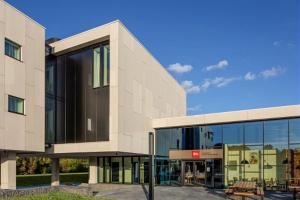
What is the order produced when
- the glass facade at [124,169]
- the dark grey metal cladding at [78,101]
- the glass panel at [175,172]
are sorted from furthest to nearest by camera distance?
the glass facade at [124,169] → the glass panel at [175,172] → the dark grey metal cladding at [78,101]

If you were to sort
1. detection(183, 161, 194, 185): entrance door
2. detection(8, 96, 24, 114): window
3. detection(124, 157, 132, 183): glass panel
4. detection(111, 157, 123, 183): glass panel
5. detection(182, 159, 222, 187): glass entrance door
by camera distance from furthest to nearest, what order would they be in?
detection(111, 157, 123, 183): glass panel, detection(124, 157, 132, 183): glass panel, detection(183, 161, 194, 185): entrance door, detection(182, 159, 222, 187): glass entrance door, detection(8, 96, 24, 114): window

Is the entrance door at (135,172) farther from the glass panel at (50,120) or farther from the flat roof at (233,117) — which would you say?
the glass panel at (50,120)

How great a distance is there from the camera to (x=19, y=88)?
22.7 metres

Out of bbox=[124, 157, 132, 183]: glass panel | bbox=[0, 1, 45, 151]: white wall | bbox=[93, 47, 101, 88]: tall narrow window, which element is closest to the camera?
bbox=[0, 1, 45, 151]: white wall

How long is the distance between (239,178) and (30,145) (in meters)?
14.8

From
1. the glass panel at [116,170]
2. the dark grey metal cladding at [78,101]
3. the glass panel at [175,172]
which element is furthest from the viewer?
the glass panel at [116,170]

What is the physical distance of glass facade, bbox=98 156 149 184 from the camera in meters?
32.6

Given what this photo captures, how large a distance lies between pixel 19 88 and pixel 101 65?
6045 millimetres

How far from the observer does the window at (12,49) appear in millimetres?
22153

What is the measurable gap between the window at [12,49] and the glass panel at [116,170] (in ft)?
45.9

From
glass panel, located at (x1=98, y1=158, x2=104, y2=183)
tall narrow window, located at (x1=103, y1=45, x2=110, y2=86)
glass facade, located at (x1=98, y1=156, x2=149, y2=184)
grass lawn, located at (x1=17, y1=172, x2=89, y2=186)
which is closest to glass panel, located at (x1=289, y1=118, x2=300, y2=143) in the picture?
glass facade, located at (x1=98, y1=156, x2=149, y2=184)

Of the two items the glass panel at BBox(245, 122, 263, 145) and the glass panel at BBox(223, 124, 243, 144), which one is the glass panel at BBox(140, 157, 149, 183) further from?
the glass panel at BBox(245, 122, 263, 145)

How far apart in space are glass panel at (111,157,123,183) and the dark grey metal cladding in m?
7.06

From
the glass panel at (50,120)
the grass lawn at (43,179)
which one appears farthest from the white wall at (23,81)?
the grass lawn at (43,179)
